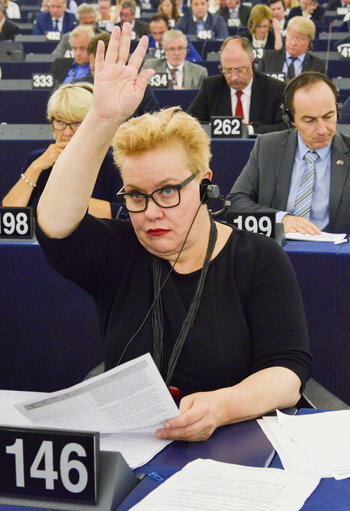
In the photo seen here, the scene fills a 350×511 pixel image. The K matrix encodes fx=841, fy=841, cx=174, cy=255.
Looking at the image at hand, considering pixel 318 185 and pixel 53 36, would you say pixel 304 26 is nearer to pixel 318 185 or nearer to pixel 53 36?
pixel 318 185

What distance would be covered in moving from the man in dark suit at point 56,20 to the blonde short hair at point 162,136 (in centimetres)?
990

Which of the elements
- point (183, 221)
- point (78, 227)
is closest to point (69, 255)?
point (78, 227)

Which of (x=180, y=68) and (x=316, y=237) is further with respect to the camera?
(x=180, y=68)

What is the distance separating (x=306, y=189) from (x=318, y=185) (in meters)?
0.05

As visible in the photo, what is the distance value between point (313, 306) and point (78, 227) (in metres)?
1.28

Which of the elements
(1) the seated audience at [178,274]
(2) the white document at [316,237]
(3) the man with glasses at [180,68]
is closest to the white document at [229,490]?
(1) the seated audience at [178,274]

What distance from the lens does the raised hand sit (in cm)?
136

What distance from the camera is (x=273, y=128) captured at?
5.05 meters

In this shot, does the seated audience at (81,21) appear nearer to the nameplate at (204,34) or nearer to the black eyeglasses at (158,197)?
the nameplate at (204,34)

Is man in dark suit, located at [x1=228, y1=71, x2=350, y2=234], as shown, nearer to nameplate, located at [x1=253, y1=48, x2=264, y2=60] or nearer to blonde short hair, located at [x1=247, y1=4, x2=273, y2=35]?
nameplate, located at [x1=253, y1=48, x2=264, y2=60]

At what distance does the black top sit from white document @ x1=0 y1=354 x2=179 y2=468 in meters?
0.26

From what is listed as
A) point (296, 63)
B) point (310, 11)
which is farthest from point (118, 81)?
point (310, 11)

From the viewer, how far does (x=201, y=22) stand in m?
10.4

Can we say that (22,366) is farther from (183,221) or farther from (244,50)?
(244,50)
